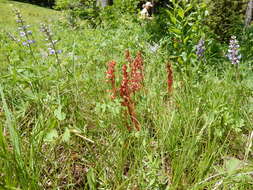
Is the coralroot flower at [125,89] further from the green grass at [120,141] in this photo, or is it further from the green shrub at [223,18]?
the green shrub at [223,18]

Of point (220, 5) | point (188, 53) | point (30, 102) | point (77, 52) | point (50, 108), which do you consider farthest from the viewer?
point (220, 5)

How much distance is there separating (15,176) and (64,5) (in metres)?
7.73

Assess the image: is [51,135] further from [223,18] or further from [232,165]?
[223,18]

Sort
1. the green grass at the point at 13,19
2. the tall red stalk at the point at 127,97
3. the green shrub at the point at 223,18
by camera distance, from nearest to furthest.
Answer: the tall red stalk at the point at 127,97 → the green shrub at the point at 223,18 → the green grass at the point at 13,19

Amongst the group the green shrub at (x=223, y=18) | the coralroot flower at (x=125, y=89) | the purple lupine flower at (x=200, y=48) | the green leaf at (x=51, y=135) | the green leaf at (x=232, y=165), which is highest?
the green shrub at (x=223, y=18)

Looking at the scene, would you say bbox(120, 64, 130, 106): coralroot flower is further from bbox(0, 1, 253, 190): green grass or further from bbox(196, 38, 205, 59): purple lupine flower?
bbox(196, 38, 205, 59): purple lupine flower

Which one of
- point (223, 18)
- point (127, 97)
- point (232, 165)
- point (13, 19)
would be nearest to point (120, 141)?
point (127, 97)

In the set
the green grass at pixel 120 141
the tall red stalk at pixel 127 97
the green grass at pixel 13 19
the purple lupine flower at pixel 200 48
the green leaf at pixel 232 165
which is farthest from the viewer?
the green grass at pixel 13 19

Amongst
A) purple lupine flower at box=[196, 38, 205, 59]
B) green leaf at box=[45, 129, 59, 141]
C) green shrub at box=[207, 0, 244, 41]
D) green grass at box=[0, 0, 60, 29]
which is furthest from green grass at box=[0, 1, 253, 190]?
green shrub at box=[207, 0, 244, 41]

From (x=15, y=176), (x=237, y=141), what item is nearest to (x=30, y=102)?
(x=15, y=176)

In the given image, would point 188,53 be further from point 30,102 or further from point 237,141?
point 30,102

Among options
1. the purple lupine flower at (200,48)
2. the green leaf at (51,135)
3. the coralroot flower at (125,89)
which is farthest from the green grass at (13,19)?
the green leaf at (51,135)

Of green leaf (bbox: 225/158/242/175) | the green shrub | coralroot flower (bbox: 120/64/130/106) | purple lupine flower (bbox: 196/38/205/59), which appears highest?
the green shrub

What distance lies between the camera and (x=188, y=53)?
233cm
